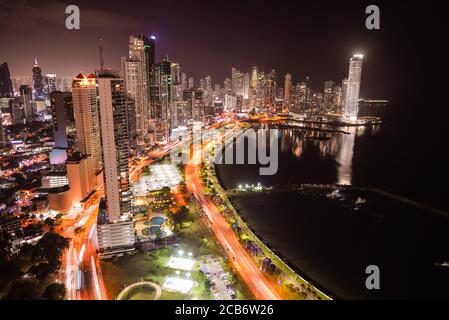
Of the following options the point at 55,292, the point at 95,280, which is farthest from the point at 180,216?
the point at 55,292

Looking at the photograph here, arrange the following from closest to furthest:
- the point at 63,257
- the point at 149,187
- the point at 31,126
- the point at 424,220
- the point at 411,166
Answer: the point at 63,257 → the point at 424,220 → the point at 149,187 → the point at 411,166 → the point at 31,126

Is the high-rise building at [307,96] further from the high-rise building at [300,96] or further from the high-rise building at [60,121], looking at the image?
the high-rise building at [60,121]

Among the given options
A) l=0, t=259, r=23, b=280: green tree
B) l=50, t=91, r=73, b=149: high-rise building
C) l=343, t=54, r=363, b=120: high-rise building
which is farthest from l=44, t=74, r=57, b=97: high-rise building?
l=343, t=54, r=363, b=120: high-rise building

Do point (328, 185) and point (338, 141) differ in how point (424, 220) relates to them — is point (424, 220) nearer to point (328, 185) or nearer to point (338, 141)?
point (328, 185)

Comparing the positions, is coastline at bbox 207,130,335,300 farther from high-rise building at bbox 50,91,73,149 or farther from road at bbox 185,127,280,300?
high-rise building at bbox 50,91,73,149

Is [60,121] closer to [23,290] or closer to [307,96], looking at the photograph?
[23,290]
